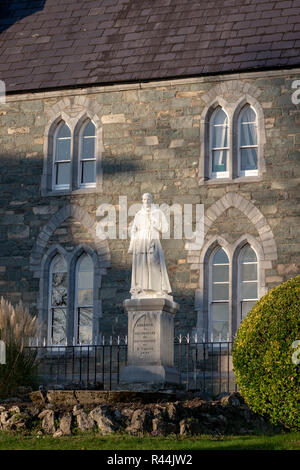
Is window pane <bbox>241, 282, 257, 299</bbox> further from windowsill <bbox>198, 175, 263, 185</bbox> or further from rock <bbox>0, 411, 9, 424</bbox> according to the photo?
rock <bbox>0, 411, 9, 424</bbox>

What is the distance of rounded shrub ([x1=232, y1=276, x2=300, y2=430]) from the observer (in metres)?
14.6

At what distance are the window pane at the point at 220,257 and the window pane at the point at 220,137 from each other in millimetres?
2217

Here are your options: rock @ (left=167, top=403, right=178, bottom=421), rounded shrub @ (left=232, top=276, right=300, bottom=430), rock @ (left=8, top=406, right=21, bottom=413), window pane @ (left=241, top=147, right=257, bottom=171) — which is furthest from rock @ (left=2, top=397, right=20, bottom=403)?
window pane @ (left=241, top=147, right=257, bottom=171)

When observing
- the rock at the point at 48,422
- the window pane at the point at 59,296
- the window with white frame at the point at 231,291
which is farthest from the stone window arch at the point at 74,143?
the rock at the point at 48,422

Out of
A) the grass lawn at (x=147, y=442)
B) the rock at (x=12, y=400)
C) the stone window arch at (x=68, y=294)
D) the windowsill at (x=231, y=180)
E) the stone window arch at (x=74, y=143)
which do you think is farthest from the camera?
the stone window arch at (x=74, y=143)

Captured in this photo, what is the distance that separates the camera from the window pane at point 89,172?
2322cm

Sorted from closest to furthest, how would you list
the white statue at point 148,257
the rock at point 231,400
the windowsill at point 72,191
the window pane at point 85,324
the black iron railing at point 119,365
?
the rock at point 231,400 → the white statue at point 148,257 → the black iron railing at point 119,365 → the window pane at point 85,324 → the windowsill at point 72,191

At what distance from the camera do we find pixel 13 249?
75.6 ft

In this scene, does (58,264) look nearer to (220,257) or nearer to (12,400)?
(220,257)

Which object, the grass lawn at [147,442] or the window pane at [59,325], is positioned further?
the window pane at [59,325]

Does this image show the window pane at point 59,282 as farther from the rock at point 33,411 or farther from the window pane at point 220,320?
the rock at point 33,411
